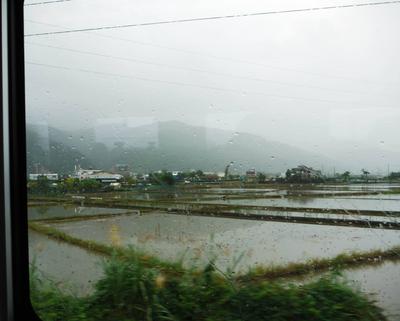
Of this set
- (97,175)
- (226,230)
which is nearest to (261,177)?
(226,230)

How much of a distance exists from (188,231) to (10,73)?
4.00 ft

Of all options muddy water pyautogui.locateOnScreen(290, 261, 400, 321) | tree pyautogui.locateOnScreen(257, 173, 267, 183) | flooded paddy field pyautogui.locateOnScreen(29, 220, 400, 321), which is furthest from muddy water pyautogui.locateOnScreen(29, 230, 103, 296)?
muddy water pyautogui.locateOnScreen(290, 261, 400, 321)

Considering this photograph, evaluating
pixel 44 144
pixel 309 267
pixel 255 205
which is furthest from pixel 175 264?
pixel 44 144

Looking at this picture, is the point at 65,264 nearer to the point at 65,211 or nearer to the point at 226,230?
the point at 65,211

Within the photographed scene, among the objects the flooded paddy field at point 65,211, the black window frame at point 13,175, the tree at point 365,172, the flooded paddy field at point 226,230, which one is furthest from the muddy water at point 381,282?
the black window frame at point 13,175

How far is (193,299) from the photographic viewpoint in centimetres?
191

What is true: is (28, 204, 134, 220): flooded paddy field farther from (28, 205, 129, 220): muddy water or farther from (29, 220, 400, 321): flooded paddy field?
(29, 220, 400, 321): flooded paddy field

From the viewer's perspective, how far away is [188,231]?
203 cm

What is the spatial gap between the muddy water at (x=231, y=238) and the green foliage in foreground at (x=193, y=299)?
0.09 metres

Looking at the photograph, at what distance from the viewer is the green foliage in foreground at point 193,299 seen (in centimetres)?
167

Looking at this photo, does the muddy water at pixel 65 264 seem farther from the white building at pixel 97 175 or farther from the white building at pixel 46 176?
the white building at pixel 97 175

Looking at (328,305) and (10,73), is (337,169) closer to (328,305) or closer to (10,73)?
(328,305)

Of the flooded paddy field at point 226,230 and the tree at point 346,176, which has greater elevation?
the tree at point 346,176

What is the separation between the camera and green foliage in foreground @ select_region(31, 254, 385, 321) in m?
1.67
